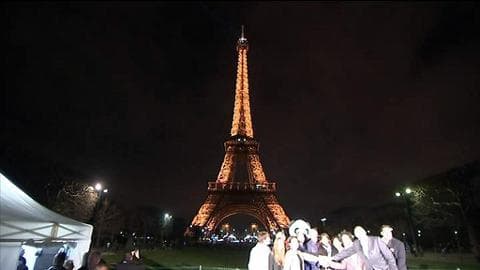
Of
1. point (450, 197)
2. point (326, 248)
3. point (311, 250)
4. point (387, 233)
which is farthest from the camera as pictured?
point (450, 197)

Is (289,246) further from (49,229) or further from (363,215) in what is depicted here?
(363,215)

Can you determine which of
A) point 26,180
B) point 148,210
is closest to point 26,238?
point 26,180

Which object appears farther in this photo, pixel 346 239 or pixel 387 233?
pixel 346 239

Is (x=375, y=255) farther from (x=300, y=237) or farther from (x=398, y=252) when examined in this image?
(x=300, y=237)

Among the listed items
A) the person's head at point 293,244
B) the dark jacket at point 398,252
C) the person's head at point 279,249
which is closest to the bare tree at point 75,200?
the person's head at point 279,249

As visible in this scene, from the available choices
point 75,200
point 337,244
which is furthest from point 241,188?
point 337,244

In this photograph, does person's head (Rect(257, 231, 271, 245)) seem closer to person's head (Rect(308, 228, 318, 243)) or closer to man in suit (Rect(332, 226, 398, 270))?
person's head (Rect(308, 228, 318, 243))
